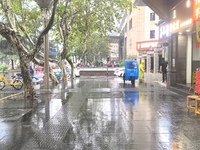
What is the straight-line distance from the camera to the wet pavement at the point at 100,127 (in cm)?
620

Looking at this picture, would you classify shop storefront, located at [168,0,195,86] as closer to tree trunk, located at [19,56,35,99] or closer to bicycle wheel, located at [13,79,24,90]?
tree trunk, located at [19,56,35,99]

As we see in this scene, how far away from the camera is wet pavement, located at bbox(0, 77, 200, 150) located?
6195 millimetres

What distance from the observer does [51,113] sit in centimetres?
986

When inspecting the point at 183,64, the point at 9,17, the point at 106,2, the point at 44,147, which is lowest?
the point at 44,147

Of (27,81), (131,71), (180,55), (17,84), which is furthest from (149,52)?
(27,81)

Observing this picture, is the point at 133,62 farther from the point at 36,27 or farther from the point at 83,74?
the point at 83,74

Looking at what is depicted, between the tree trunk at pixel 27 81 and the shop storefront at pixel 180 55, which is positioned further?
the shop storefront at pixel 180 55

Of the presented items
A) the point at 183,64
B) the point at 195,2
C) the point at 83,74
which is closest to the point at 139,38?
the point at 83,74

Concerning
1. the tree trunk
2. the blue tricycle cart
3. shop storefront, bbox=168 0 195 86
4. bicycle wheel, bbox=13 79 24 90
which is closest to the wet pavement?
the tree trunk

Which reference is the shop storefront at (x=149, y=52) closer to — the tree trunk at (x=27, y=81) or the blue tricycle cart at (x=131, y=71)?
the blue tricycle cart at (x=131, y=71)

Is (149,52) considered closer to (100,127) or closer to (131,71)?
(131,71)

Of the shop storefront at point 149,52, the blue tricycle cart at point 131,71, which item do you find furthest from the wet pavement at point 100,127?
the shop storefront at point 149,52

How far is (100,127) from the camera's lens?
7715mm

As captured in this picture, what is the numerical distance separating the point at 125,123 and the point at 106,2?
17904 mm
